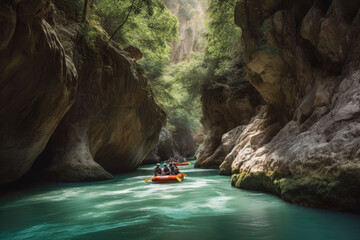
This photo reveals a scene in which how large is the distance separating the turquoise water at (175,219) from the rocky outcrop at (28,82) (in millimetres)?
1957

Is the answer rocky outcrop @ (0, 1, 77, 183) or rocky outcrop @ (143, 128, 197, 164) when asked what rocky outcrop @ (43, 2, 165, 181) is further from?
rocky outcrop @ (143, 128, 197, 164)

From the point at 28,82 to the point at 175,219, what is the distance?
5.54 m

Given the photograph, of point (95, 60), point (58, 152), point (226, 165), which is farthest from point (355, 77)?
point (58, 152)

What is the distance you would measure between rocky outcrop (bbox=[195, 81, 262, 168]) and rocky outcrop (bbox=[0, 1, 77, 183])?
35.4 ft

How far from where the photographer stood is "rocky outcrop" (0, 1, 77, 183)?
5.36 metres

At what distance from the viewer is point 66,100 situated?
9.04m

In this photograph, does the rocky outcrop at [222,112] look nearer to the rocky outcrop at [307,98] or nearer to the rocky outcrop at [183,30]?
the rocky outcrop at [307,98]

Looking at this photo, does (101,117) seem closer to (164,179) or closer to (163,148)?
(164,179)

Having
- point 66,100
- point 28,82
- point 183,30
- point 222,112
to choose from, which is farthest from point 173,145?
point 28,82

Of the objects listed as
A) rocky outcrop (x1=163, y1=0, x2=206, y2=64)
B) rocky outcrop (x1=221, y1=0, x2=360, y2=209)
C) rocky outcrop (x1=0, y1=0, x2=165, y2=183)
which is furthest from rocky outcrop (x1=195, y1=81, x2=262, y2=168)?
rocky outcrop (x1=163, y1=0, x2=206, y2=64)

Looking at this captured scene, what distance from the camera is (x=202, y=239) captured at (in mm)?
3703

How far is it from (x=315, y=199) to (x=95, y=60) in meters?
11.4

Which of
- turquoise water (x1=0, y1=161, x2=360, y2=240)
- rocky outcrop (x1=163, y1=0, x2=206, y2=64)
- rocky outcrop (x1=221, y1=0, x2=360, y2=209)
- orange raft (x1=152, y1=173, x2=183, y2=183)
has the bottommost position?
turquoise water (x1=0, y1=161, x2=360, y2=240)

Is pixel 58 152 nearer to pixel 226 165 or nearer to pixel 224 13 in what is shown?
pixel 226 165
